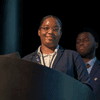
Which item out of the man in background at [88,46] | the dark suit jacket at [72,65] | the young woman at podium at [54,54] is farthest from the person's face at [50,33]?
the man in background at [88,46]

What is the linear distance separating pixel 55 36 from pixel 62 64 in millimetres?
233

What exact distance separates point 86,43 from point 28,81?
1641 millimetres

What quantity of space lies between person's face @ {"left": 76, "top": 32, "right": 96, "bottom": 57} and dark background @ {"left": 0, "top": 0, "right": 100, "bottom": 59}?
0.44m

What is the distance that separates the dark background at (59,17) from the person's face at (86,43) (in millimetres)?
444

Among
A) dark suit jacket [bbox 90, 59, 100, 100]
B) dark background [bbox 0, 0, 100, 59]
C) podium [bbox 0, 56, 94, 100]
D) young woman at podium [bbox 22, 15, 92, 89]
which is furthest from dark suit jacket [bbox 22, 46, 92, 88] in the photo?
dark background [bbox 0, 0, 100, 59]

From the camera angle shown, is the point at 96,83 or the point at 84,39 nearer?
the point at 96,83

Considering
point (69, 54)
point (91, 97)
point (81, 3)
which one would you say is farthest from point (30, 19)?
point (91, 97)

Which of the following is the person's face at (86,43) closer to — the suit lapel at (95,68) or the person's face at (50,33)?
the suit lapel at (95,68)

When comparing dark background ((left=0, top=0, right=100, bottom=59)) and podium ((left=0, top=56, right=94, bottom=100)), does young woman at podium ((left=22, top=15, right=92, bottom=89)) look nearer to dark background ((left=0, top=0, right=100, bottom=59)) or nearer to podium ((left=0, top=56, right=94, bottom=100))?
podium ((left=0, top=56, right=94, bottom=100))

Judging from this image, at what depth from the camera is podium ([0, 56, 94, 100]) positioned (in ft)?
2.77

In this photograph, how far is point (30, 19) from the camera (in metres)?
2.81

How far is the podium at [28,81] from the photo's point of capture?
33.2 inches

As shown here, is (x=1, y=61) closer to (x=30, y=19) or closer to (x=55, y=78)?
(x=55, y=78)

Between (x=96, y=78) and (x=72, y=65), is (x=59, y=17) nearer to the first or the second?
(x=96, y=78)
